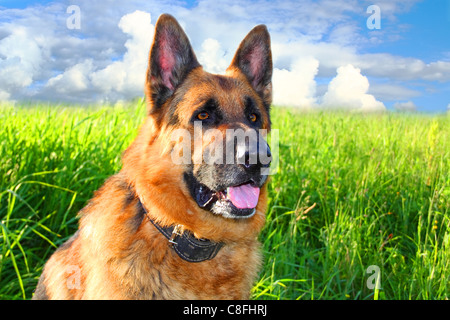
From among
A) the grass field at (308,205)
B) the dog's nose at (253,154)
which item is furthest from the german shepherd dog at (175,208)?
the grass field at (308,205)

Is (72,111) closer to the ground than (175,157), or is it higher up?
higher up

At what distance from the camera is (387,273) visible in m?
4.32

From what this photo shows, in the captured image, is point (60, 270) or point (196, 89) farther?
point (196, 89)

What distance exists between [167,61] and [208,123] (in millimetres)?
614

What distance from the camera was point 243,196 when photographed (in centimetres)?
289

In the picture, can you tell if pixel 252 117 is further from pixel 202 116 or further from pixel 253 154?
pixel 253 154

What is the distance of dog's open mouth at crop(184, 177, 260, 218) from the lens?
2.85 metres

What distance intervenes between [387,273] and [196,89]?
2.89 m

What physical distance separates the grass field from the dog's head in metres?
1.29

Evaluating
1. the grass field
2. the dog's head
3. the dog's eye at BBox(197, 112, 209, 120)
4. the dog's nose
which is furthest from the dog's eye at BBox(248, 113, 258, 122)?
the grass field

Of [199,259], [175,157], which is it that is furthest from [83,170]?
[199,259]

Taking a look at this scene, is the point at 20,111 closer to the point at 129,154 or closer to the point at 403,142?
the point at 129,154

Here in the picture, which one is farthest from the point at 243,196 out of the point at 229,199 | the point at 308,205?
the point at 308,205

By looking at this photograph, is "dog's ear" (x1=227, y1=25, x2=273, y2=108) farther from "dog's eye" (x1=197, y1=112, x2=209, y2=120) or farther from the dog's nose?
the dog's nose
